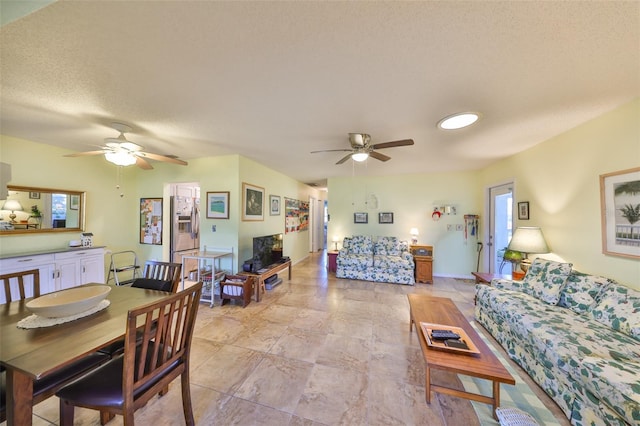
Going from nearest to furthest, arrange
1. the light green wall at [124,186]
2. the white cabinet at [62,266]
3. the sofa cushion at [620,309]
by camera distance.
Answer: the sofa cushion at [620,309] → the white cabinet at [62,266] → the light green wall at [124,186]

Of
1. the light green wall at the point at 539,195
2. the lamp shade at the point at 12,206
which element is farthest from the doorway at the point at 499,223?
the lamp shade at the point at 12,206

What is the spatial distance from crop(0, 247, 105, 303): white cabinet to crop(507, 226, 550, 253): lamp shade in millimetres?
6270

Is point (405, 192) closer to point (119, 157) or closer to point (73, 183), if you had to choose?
point (119, 157)

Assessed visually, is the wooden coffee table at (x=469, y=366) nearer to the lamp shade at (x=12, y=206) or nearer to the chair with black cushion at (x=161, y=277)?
the chair with black cushion at (x=161, y=277)

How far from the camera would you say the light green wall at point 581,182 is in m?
1.90

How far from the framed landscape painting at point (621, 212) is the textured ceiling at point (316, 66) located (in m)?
0.69

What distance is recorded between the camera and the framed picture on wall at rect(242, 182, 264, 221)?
3.81 m

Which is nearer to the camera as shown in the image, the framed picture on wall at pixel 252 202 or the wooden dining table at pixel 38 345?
the wooden dining table at pixel 38 345

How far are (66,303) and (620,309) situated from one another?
407 cm

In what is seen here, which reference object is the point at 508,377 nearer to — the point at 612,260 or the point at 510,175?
the point at 612,260

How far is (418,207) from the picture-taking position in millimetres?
5125

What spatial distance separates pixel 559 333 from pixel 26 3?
379cm

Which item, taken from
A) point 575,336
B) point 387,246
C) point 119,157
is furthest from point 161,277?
point 387,246

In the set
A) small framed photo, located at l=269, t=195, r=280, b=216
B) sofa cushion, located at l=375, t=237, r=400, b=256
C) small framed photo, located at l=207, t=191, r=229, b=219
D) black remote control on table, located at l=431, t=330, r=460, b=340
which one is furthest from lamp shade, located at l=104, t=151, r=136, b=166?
sofa cushion, located at l=375, t=237, r=400, b=256
